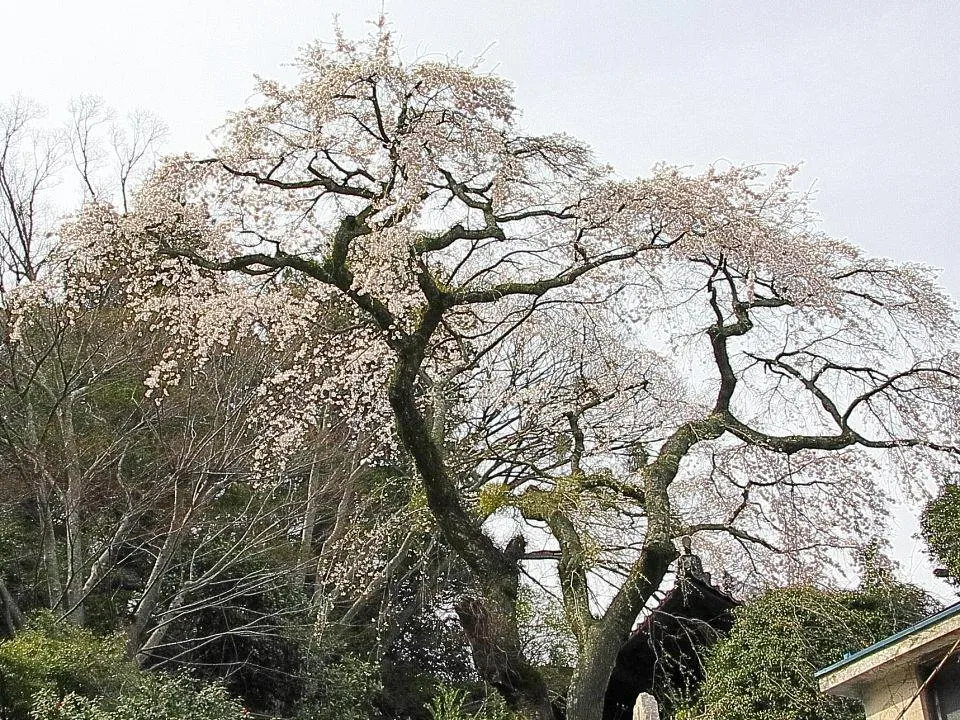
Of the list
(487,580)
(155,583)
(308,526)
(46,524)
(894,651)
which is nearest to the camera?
(894,651)

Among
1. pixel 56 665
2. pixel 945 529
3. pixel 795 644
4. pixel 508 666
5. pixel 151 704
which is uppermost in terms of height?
pixel 945 529

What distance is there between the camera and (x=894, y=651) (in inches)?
231

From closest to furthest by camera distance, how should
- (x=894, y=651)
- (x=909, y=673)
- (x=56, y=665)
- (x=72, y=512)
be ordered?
(x=894, y=651) → (x=909, y=673) → (x=56, y=665) → (x=72, y=512)

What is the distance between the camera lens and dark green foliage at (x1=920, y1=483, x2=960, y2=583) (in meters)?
7.16

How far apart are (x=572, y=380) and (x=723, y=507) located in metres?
2.25

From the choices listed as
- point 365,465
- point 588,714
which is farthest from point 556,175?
point 365,465

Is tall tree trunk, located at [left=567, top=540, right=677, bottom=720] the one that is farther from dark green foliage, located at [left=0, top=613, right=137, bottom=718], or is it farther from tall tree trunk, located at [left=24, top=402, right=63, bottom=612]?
tall tree trunk, located at [left=24, top=402, right=63, bottom=612]

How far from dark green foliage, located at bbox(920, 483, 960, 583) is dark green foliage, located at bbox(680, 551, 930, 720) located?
92 cm

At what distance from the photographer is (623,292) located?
29.8 ft

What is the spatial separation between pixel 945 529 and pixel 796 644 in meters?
1.54

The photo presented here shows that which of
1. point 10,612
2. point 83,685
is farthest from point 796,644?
point 10,612

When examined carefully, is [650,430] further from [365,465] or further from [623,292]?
[365,465]

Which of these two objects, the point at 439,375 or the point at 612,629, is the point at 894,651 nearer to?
the point at 612,629

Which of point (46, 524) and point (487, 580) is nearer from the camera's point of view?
point (487, 580)
